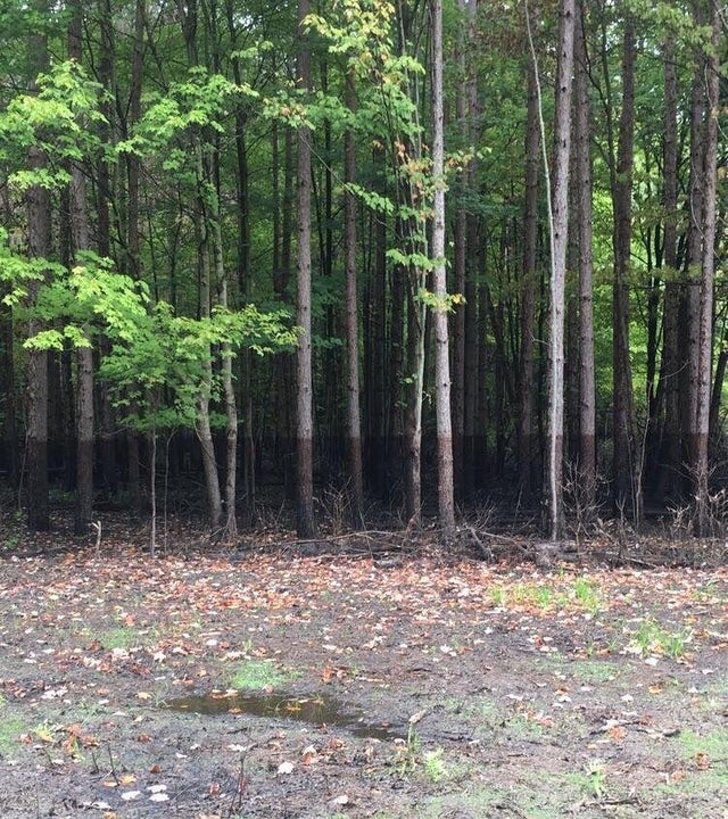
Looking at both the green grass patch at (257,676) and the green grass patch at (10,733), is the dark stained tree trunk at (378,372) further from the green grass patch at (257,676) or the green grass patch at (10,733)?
the green grass patch at (10,733)

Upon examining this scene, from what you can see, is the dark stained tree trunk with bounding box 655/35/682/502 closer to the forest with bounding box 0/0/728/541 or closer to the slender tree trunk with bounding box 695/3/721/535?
the forest with bounding box 0/0/728/541

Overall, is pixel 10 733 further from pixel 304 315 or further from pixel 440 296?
pixel 304 315

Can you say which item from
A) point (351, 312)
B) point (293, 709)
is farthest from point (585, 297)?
point (293, 709)

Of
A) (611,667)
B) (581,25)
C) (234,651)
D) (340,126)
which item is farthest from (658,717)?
(581,25)

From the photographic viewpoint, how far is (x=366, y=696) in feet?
17.9

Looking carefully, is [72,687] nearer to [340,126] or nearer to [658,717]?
[658,717]

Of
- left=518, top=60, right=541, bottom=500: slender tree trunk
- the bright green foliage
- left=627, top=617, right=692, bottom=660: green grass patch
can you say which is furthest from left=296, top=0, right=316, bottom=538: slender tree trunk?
left=627, top=617, right=692, bottom=660: green grass patch

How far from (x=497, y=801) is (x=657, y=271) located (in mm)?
12110

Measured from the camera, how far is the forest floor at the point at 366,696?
3.82 m

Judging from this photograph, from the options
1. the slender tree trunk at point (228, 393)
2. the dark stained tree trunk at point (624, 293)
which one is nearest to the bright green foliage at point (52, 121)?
the slender tree trunk at point (228, 393)

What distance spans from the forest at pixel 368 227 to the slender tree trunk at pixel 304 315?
0.05 metres

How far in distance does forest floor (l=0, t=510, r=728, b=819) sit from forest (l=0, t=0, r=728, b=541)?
365 centimetres

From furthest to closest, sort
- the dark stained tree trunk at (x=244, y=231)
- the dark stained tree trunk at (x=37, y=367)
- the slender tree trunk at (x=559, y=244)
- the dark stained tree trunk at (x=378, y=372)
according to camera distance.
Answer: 1. the dark stained tree trunk at (x=378, y=372)
2. the dark stained tree trunk at (x=244, y=231)
3. the dark stained tree trunk at (x=37, y=367)
4. the slender tree trunk at (x=559, y=244)

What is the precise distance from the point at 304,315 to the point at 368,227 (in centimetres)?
1069
